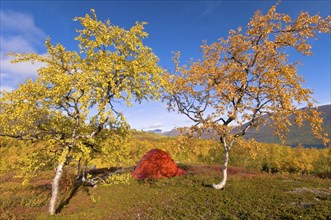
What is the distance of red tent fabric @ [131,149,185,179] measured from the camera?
107ft

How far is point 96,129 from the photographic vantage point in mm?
20641

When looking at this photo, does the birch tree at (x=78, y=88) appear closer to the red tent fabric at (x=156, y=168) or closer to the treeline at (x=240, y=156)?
the treeline at (x=240, y=156)

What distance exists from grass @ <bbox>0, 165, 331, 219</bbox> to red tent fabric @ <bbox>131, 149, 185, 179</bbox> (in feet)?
7.58

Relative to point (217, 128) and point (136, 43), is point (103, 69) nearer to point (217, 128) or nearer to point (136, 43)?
point (136, 43)

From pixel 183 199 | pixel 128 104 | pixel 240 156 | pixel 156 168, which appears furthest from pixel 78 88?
pixel 240 156

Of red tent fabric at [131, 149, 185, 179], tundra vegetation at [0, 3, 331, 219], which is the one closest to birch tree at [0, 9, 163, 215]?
tundra vegetation at [0, 3, 331, 219]

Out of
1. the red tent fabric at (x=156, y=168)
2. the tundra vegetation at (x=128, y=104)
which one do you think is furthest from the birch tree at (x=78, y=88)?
the red tent fabric at (x=156, y=168)

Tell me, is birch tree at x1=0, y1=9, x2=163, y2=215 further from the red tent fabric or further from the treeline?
the red tent fabric

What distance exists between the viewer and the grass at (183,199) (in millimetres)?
17312

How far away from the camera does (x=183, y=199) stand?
21.5 m

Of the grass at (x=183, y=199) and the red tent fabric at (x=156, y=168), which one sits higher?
the red tent fabric at (x=156, y=168)

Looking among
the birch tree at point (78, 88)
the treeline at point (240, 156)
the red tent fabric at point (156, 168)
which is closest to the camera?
the birch tree at point (78, 88)

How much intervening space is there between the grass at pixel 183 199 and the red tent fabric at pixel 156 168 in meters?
2.31

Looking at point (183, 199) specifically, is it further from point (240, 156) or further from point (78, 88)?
point (240, 156)
